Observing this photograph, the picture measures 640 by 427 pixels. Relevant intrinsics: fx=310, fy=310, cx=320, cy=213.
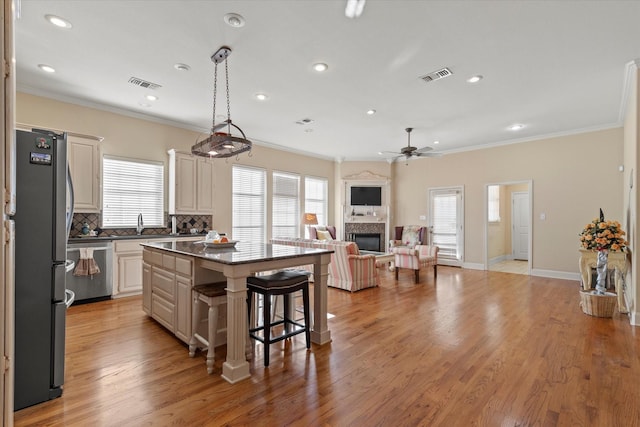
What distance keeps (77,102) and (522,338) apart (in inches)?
261

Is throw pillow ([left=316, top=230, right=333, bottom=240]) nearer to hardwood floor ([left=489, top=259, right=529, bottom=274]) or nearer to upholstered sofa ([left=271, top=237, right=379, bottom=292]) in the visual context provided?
upholstered sofa ([left=271, top=237, right=379, bottom=292])

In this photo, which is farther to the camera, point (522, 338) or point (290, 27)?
point (522, 338)

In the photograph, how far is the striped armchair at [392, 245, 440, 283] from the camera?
5.93 metres

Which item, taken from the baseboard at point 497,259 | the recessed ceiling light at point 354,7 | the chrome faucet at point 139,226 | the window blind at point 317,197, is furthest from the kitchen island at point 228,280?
the baseboard at point 497,259

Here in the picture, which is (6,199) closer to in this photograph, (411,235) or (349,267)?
(349,267)

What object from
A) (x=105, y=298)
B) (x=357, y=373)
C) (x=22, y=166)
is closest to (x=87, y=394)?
(x=22, y=166)

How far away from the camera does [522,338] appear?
3221mm

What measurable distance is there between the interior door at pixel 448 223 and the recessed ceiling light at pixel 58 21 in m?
7.69

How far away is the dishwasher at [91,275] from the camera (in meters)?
4.27

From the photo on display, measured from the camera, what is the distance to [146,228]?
212 inches

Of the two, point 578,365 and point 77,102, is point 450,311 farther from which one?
point 77,102

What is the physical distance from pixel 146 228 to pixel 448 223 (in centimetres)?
690

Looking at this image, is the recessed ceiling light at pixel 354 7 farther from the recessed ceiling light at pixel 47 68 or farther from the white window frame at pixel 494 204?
the white window frame at pixel 494 204

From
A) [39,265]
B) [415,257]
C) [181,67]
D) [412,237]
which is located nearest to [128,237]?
[181,67]
